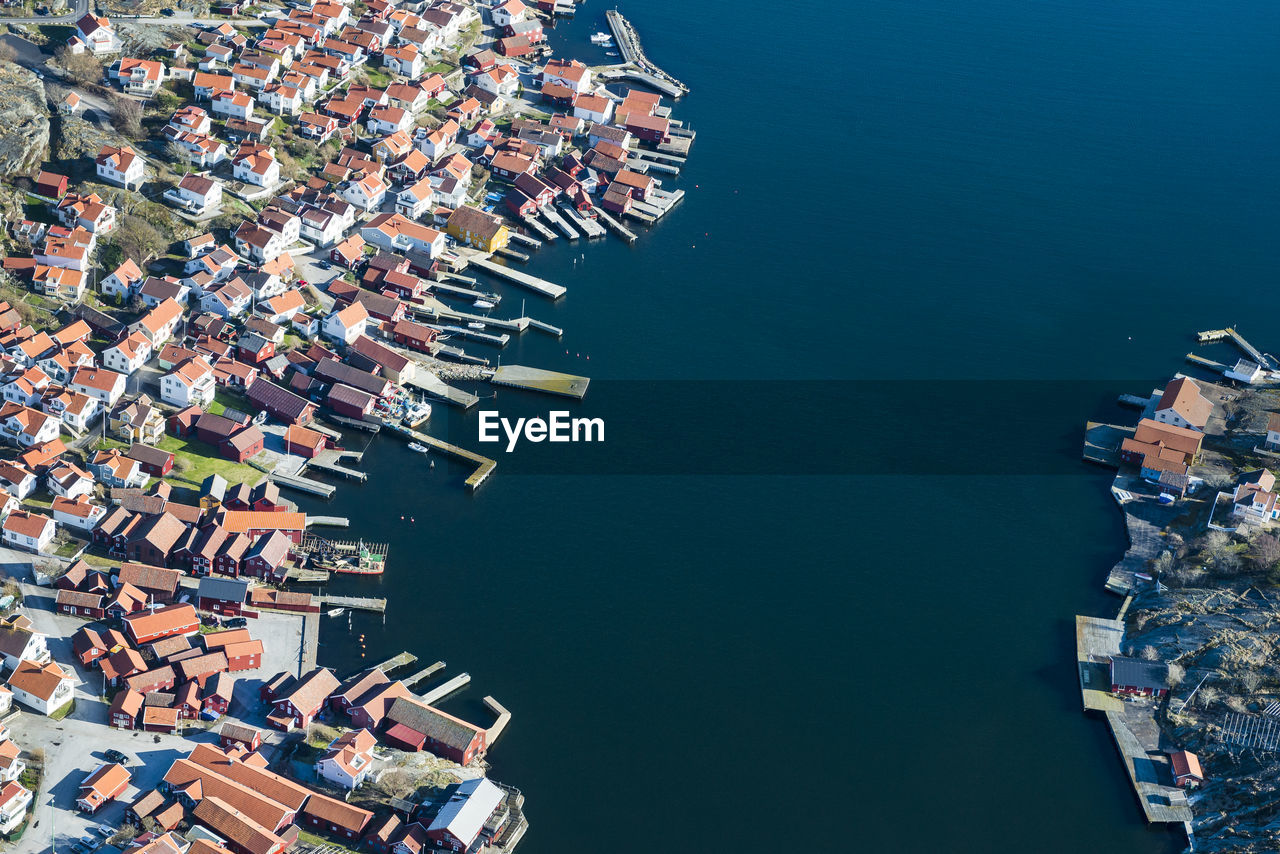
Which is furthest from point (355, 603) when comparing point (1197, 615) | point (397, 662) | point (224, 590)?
point (1197, 615)

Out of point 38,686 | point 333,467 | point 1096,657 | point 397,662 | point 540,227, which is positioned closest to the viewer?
point 38,686

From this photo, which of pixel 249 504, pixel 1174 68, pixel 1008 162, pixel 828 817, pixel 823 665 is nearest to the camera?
pixel 828 817

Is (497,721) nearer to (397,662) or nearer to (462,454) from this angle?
(397,662)

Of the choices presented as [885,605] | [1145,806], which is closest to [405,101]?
[885,605]

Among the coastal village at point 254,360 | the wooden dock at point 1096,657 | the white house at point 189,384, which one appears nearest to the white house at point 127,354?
the coastal village at point 254,360

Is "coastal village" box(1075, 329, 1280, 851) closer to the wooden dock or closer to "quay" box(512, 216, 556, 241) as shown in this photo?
the wooden dock

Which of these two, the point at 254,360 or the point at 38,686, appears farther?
the point at 254,360

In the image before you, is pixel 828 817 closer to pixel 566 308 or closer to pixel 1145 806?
pixel 1145 806
